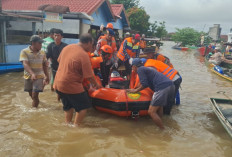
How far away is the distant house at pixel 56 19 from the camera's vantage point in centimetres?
927

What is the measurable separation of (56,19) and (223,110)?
7.66 m

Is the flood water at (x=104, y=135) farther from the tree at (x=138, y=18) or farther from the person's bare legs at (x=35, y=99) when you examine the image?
the tree at (x=138, y=18)

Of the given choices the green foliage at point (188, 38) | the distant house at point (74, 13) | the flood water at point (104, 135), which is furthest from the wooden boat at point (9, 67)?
the green foliage at point (188, 38)

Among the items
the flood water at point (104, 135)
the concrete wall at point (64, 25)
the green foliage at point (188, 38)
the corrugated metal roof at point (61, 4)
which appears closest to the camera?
the flood water at point (104, 135)

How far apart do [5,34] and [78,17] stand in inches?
157

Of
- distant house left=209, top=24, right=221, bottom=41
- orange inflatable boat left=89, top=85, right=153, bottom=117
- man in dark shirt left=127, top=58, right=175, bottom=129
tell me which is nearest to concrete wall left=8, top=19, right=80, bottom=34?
orange inflatable boat left=89, top=85, right=153, bottom=117

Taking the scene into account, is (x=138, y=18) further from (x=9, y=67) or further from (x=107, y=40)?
(x=107, y=40)

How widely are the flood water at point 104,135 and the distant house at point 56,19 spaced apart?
4927 mm

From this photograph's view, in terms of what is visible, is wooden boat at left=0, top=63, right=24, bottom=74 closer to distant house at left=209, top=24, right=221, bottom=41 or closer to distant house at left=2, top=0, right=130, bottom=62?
distant house at left=2, top=0, right=130, bottom=62

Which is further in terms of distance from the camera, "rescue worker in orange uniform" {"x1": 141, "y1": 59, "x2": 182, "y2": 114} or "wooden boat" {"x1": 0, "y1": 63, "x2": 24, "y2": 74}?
"wooden boat" {"x1": 0, "y1": 63, "x2": 24, "y2": 74}

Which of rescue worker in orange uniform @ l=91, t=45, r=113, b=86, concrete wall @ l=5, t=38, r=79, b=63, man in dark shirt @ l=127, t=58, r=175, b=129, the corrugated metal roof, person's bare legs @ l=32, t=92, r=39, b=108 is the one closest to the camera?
man in dark shirt @ l=127, t=58, r=175, b=129

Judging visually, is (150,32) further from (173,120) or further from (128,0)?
(173,120)

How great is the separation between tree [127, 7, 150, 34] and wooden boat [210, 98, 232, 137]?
19381mm

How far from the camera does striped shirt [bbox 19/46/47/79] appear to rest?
419 centimetres
